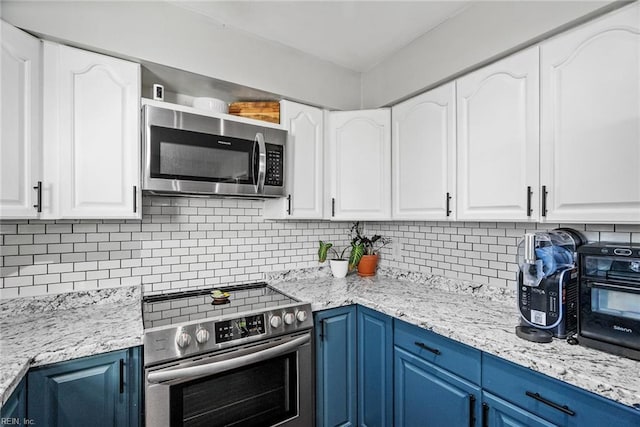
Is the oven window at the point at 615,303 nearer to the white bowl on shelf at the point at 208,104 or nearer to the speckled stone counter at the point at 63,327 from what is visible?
the speckled stone counter at the point at 63,327

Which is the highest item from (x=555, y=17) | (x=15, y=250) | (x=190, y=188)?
(x=555, y=17)

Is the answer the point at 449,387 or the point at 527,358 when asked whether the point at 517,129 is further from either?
the point at 449,387

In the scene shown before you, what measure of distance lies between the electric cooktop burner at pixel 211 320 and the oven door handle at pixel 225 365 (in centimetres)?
6

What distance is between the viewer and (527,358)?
1.14m

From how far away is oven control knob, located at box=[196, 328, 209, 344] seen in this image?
145cm

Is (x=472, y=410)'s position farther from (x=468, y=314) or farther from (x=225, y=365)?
(x=225, y=365)

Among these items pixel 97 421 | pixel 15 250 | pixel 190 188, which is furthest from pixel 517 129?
pixel 15 250

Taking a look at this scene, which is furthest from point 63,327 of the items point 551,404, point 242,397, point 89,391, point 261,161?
point 551,404

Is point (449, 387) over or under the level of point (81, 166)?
under

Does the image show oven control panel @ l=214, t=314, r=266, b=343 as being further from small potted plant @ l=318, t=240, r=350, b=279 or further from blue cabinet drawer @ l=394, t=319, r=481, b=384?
small potted plant @ l=318, t=240, r=350, b=279

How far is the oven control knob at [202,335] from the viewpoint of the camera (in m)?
1.45

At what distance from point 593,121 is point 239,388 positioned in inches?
77.7

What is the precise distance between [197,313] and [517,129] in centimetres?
185

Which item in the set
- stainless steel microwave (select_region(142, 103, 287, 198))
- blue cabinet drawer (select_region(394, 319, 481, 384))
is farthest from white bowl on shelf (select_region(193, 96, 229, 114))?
blue cabinet drawer (select_region(394, 319, 481, 384))
